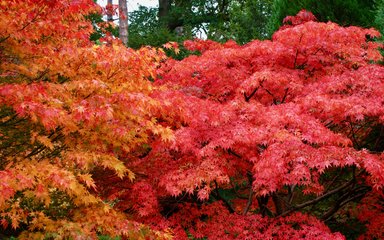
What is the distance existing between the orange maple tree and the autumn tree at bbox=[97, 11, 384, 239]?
0.03m

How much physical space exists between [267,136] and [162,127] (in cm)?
156

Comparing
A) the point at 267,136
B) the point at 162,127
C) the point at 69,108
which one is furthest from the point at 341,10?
the point at 69,108

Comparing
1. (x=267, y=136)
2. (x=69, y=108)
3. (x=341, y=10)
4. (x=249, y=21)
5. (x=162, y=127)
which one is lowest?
(x=267, y=136)

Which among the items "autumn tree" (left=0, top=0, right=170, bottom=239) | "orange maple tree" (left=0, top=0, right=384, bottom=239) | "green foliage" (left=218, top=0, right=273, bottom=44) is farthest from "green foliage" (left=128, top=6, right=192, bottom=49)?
"autumn tree" (left=0, top=0, right=170, bottom=239)

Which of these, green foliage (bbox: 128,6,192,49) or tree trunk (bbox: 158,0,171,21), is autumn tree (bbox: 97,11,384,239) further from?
tree trunk (bbox: 158,0,171,21)

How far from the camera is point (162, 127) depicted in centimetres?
618

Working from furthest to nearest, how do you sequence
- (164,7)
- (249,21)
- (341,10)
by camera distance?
(164,7) < (249,21) < (341,10)

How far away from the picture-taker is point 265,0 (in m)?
16.4

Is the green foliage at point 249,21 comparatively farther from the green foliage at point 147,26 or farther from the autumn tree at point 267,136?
the autumn tree at point 267,136

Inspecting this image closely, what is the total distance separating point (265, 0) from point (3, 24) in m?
12.7

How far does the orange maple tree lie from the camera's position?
214 inches

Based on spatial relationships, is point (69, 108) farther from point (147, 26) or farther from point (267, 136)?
point (147, 26)

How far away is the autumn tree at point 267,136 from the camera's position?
598 centimetres

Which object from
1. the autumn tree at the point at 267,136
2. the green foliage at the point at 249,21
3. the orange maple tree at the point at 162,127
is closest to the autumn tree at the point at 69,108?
the orange maple tree at the point at 162,127
